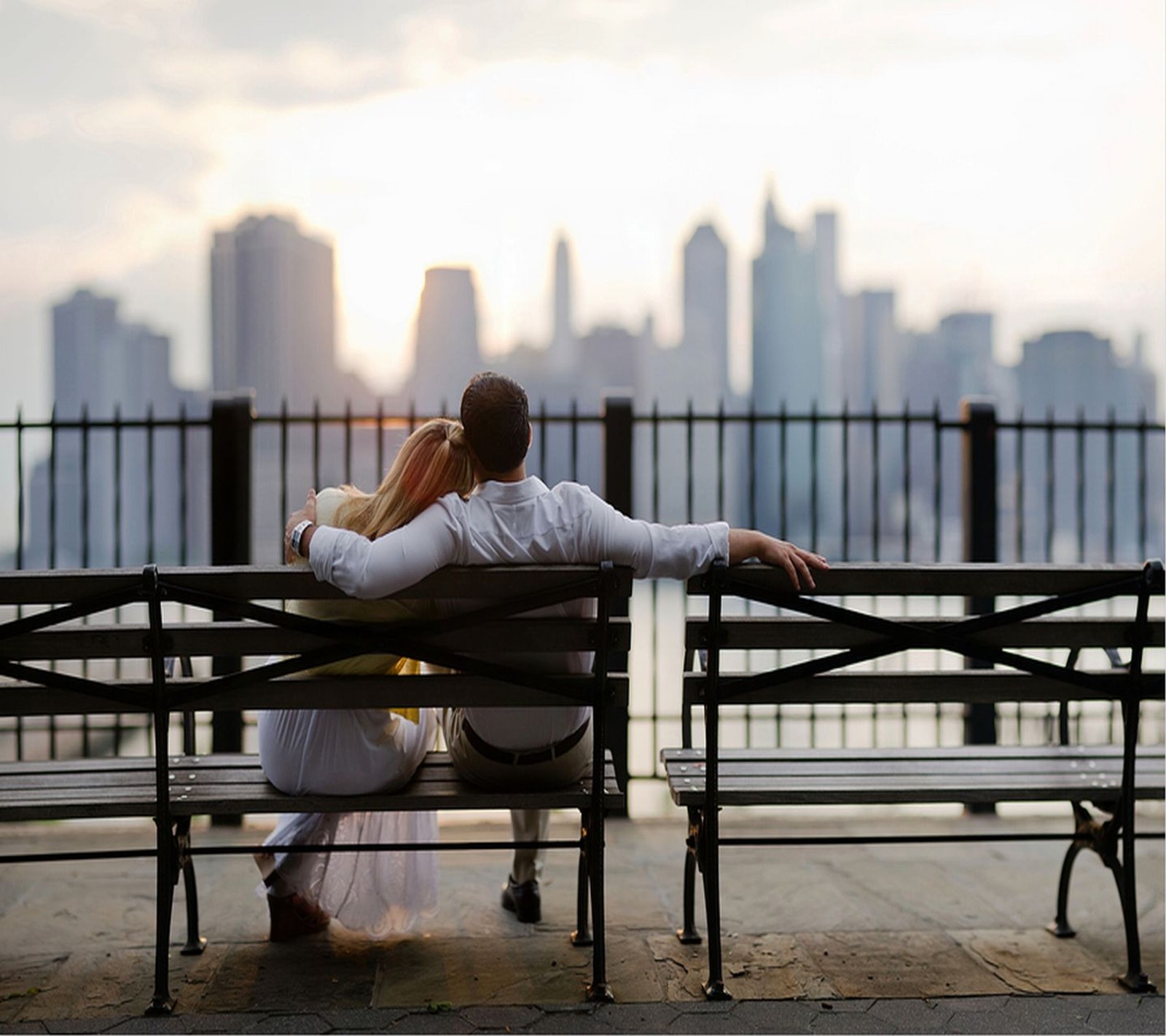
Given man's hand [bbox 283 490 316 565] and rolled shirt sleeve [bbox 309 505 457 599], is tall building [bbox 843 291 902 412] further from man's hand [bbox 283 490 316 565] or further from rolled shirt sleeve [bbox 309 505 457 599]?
rolled shirt sleeve [bbox 309 505 457 599]

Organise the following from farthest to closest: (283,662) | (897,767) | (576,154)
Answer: (576,154) < (897,767) < (283,662)

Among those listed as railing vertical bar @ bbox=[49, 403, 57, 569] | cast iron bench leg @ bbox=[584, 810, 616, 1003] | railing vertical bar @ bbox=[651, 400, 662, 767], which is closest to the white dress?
cast iron bench leg @ bbox=[584, 810, 616, 1003]

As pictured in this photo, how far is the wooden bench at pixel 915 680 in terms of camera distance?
10.6ft

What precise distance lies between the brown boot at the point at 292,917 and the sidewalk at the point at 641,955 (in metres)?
0.04

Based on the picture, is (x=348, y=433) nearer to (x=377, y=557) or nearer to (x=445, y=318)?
(x=377, y=557)

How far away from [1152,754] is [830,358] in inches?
2216

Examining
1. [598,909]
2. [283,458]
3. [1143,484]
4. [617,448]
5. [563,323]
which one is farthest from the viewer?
[563,323]

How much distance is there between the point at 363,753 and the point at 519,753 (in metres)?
Answer: 0.42

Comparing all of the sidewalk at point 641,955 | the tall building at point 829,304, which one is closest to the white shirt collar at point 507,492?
the sidewalk at point 641,955

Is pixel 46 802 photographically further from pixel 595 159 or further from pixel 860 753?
pixel 595 159

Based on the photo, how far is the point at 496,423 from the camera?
327 cm

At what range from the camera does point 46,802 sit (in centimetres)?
318

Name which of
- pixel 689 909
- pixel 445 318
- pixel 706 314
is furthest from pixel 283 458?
pixel 706 314

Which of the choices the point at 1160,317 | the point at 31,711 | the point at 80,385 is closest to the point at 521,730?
the point at 31,711
